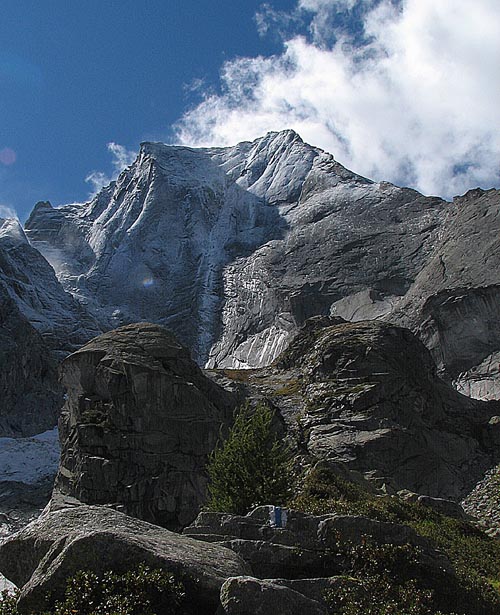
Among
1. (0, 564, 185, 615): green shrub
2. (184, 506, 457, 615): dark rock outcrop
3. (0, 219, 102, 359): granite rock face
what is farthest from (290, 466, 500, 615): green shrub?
(0, 219, 102, 359): granite rock face

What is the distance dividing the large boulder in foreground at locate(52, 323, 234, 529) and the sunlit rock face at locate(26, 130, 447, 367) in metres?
65.3

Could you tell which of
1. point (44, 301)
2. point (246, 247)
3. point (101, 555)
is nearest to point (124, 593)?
point (101, 555)

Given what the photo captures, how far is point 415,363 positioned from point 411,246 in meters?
72.4

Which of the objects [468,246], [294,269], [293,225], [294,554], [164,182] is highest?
[164,182]

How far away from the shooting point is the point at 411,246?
121 meters

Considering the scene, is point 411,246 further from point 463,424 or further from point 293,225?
point 463,424

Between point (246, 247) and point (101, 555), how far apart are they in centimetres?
14901

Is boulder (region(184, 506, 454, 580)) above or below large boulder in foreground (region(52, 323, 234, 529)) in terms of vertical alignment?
below

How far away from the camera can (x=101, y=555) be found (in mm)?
9227

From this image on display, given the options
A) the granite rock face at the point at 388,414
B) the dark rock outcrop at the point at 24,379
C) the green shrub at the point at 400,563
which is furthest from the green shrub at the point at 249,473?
the dark rock outcrop at the point at 24,379

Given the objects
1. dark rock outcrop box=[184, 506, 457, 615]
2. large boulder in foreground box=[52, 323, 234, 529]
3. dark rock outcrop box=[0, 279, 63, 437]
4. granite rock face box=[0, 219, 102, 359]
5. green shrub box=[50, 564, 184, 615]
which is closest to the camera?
green shrub box=[50, 564, 184, 615]

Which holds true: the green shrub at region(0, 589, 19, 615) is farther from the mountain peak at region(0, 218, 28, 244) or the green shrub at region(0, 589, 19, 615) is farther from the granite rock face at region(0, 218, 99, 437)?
the mountain peak at region(0, 218, 28, 244)

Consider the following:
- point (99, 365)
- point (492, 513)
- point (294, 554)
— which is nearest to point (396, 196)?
point (99, 365)

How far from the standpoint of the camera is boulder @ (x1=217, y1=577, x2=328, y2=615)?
28.1 ft
